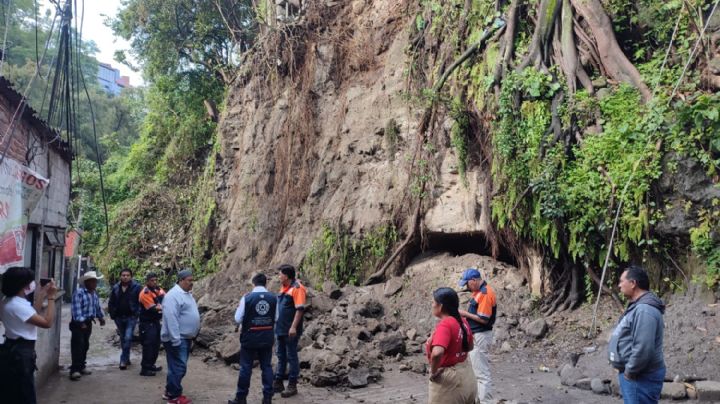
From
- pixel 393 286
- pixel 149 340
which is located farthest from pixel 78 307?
pixel 393 286

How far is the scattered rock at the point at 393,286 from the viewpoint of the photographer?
39.7 ft

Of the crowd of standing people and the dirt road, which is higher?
the crowd of standing people

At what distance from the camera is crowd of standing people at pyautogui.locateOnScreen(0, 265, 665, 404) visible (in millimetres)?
4457

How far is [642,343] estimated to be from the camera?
435cm

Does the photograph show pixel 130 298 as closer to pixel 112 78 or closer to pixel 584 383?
pixel 584 383

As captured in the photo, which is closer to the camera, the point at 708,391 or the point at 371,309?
the point at 708,391

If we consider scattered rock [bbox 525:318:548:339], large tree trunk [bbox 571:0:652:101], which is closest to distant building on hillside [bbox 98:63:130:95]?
large tree trunk [bbox 571:0:652:101]

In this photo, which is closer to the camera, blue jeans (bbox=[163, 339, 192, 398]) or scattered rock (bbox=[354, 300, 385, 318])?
blue jeans (bbox=[163, 339, 192, 398])

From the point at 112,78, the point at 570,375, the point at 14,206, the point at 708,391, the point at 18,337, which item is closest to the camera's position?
the point at 18,337

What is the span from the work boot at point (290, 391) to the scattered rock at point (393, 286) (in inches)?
173

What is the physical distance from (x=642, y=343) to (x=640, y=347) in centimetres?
4

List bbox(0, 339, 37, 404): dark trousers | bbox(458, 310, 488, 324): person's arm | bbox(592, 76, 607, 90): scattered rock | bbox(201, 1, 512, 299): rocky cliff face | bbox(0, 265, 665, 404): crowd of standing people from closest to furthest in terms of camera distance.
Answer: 1. bbox(0, 265, 665, 404): crowd of standing people
2. bbox(0, 339, 37, 404): dark trousers
3. bbox(458, 310, 488, 324): person's arm
4. bbox(592, 76, 607, 90): scattered rock
5. bbox(201, 1, 512, 299): rocky cliff face

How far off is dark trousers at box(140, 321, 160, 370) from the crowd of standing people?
17mm

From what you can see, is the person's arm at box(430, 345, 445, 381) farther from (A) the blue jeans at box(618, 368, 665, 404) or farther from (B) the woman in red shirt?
(A) the blue jeans at box(618, 368, 665, 404)
